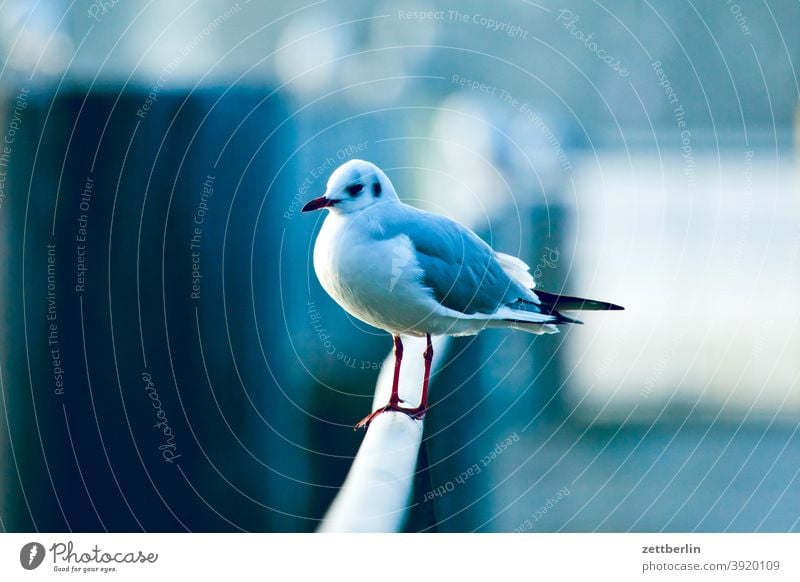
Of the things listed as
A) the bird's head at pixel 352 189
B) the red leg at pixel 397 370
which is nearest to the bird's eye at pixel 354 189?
the bird's head at pixel 352 189

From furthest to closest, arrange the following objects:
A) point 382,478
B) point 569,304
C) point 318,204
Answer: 1. point 569,304
2. point 318,204
3. point 382,478

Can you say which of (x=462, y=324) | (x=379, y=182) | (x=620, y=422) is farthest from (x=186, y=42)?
(x=620, y=422)

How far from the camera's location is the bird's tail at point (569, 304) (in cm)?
103

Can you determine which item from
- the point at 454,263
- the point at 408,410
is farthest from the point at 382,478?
the point at 454,263

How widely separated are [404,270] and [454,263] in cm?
7

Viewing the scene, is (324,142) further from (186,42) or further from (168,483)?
(168,483)

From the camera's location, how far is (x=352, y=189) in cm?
92

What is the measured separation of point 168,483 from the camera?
1164 mm

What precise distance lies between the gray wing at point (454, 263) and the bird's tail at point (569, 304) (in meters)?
0.03

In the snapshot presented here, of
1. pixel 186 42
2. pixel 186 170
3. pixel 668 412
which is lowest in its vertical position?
pixel 668 412

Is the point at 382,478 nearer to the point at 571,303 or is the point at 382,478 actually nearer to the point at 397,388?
the point at 397,388

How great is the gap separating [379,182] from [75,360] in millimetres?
555

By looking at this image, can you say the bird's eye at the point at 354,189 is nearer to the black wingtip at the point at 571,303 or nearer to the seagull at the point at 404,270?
the seagull at the point at 404,270
